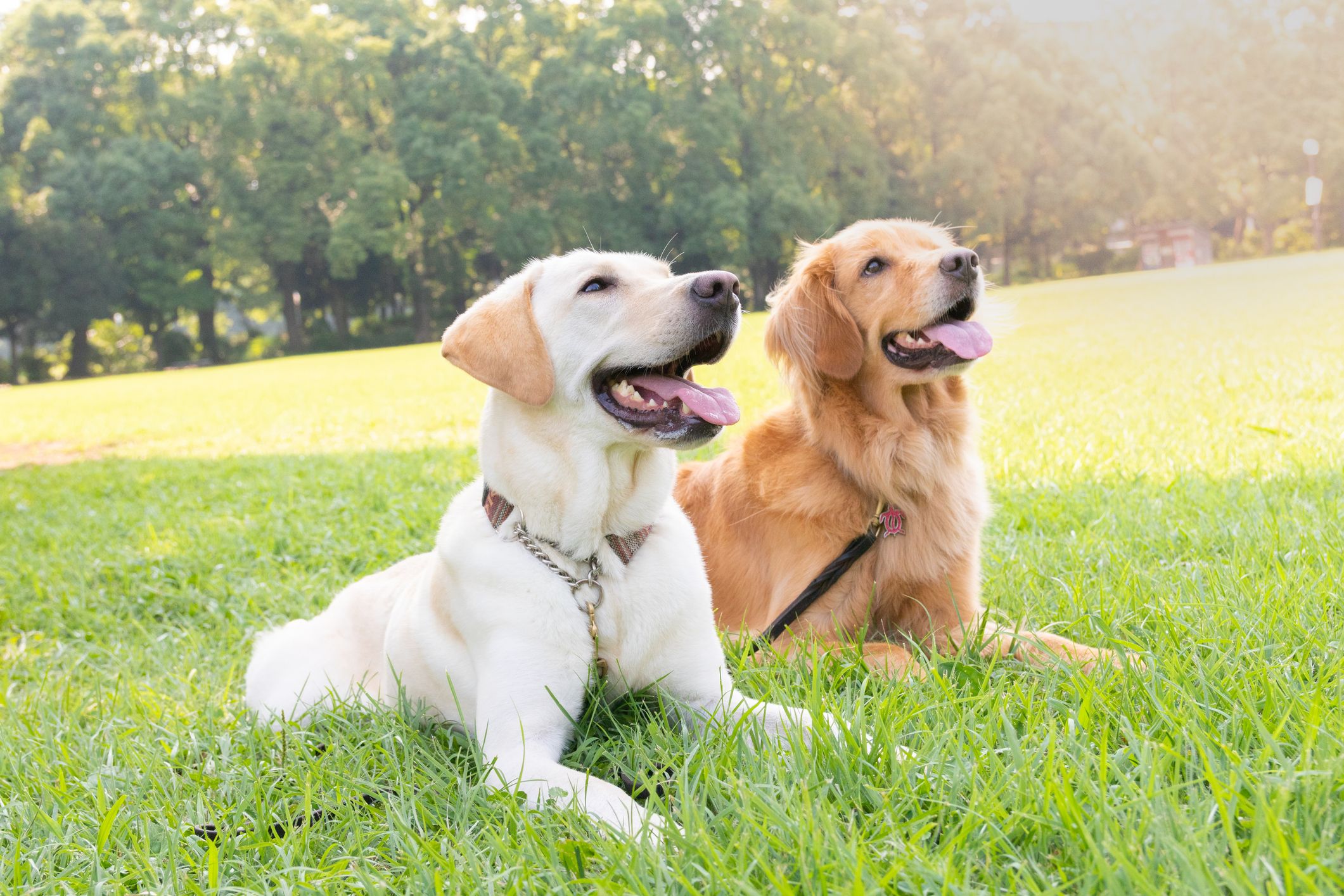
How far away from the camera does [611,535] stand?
2.42 meters

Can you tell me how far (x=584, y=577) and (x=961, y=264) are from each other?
1.49m

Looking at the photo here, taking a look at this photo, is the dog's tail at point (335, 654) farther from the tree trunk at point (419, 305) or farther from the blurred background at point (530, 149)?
the tree trunk at point (419, 305)

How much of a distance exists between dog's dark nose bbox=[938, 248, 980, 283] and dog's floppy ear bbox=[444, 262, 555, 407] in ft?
4.28

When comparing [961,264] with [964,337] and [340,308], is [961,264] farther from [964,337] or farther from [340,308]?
[340,308]

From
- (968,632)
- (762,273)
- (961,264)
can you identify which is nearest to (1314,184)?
(762,273)

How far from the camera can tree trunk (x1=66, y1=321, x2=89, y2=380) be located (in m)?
39.8

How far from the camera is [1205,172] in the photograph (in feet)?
155

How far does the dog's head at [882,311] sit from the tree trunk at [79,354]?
44.2 metres

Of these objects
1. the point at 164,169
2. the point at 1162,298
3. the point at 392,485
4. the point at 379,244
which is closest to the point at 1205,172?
the point at 1162,298

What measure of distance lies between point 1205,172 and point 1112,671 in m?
53.5

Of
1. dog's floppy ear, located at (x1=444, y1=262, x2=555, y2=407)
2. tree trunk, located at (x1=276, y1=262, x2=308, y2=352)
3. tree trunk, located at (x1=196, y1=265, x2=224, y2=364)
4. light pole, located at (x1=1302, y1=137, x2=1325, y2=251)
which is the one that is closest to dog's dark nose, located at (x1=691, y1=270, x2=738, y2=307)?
dog's floppy ear, located at (x1=444, y1=262, x2=555, y2=407)

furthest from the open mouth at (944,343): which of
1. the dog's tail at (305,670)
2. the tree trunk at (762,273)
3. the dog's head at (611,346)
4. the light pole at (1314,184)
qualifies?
the light pole at (1314,184)

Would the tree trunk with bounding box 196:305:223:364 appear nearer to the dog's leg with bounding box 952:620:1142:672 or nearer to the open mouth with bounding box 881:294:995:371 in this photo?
the open mouth with bounding box 881:294:995:371

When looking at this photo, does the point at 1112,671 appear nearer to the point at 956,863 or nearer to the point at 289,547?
the point at 956,863
